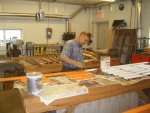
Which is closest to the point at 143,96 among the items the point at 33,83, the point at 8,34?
the point at 33,83

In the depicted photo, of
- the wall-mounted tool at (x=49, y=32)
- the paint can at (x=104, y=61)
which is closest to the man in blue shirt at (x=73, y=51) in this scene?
the paint can at (x=104, y=61)

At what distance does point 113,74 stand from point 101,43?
552cm

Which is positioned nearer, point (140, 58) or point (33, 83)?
point (33, 83)

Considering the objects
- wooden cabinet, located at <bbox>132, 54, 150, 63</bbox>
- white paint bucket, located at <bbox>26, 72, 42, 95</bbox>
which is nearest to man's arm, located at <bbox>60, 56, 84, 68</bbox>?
white paint bucket, located at <bbox>26, 72, 42, 95</bbox>

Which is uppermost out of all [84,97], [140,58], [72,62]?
[72,62]

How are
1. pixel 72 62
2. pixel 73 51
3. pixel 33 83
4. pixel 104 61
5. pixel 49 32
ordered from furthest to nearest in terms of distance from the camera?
pixel 49 32 < pixel 73 51 < pixel 72 62 < pixel 104 61 < pixel 33 83

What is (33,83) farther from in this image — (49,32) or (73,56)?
(49,32)

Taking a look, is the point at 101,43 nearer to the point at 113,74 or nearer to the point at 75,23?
the point at 75,23

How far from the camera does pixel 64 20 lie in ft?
23.9

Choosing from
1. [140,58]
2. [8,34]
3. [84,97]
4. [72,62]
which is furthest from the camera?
[8,34]

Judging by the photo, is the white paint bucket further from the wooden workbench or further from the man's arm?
the man's arm

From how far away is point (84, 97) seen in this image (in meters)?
1.91

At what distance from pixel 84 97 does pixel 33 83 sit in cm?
54

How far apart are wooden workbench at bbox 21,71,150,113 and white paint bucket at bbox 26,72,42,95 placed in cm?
5
